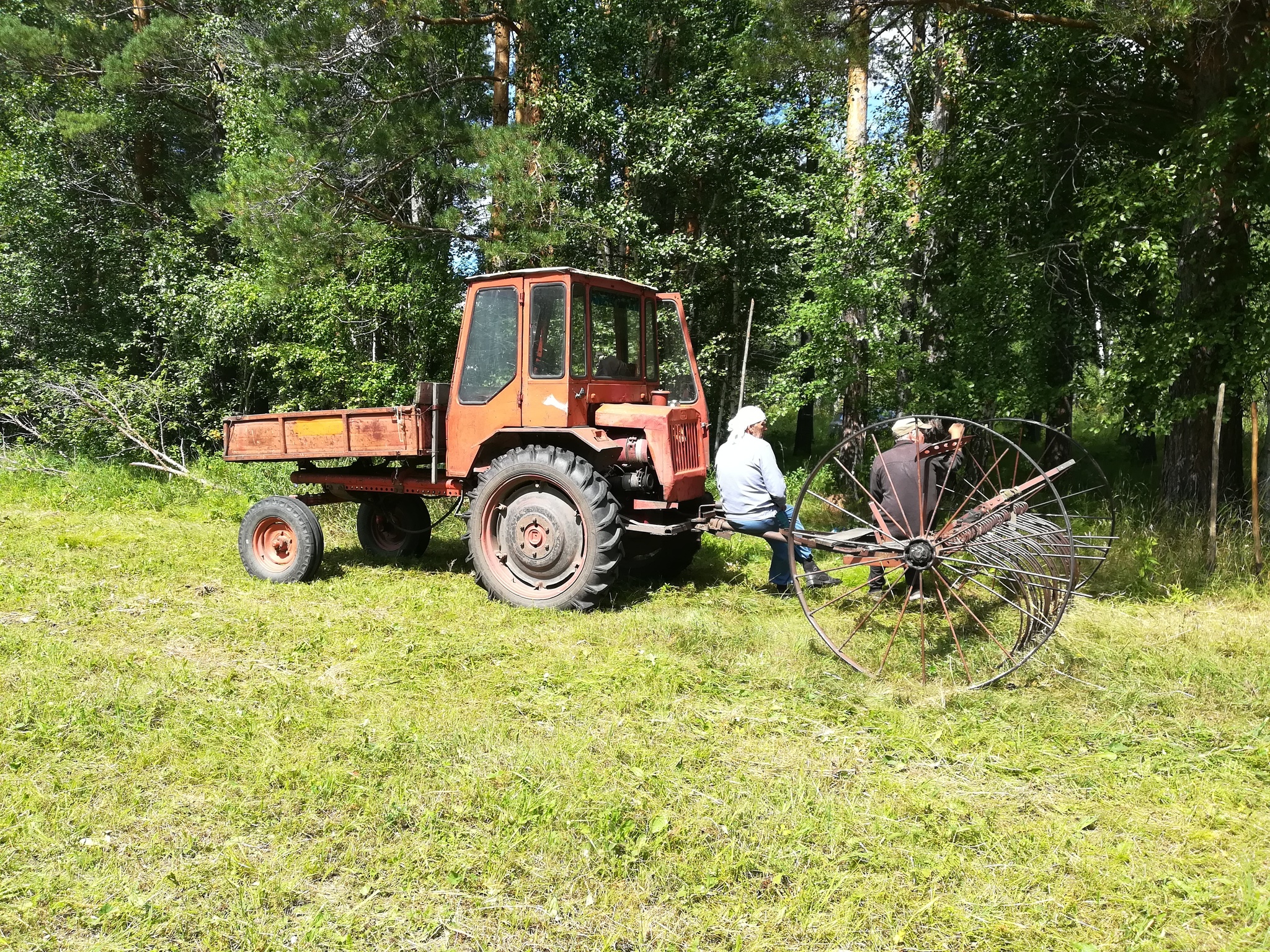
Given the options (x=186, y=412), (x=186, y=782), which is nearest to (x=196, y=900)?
(x=186, y=782)

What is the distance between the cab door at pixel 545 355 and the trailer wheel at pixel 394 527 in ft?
7.58

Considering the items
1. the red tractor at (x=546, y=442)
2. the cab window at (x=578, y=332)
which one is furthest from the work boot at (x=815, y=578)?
the cab window at (x=578, y=332)

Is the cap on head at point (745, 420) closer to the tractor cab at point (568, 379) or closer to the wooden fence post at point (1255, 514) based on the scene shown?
the tractor cab at point (568, 379)

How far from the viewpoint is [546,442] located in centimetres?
648

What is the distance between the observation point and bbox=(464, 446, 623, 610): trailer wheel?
19.8ft

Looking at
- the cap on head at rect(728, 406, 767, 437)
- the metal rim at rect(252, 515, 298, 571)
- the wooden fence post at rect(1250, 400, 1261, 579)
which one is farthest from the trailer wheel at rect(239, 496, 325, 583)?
the wooden fence post at rect(1250, 400, 1261, 579)

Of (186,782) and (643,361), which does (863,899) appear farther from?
(643,361)

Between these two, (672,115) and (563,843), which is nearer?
(563,843)

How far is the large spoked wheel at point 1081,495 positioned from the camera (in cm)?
581

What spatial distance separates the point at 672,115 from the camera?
43.7 ft

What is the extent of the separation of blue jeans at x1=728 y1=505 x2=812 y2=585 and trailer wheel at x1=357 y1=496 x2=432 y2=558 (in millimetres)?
3354

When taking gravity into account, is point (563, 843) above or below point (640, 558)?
below

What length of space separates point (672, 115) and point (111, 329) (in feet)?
38.0

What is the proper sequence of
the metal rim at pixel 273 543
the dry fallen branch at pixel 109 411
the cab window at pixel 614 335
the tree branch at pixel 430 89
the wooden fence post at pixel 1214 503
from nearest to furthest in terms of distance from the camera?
the wooden fence post at pixel 1214 503 → the cab window at pixel 614 335 → the metal rim at pixel 273 543 → the dry fallen branch at pixel 109 411 → the tree branch at pixel 430 89
